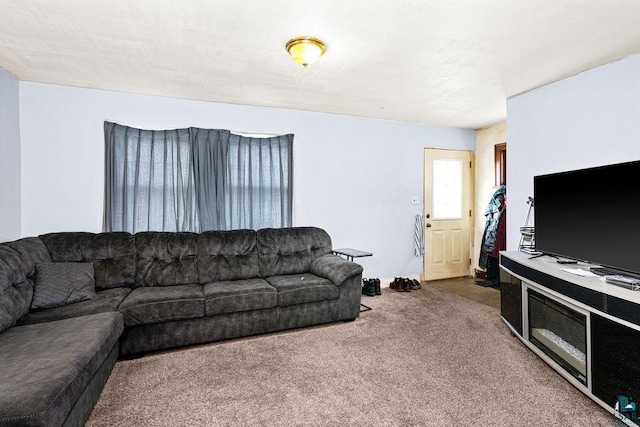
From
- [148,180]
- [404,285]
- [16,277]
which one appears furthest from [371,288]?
[16,277]

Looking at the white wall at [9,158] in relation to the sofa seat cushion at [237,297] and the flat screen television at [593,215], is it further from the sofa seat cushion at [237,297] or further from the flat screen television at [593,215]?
the flat screen television at [593,215]

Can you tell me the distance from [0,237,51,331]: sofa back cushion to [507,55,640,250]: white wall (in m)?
4.45

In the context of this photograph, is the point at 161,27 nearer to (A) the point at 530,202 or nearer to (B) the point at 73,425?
(B) the point at 73,425

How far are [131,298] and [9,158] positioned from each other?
1.81 m

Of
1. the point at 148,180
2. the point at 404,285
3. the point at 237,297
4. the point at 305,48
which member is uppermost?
the point at 305,48

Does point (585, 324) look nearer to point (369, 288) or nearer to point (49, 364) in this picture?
point (369, 288)

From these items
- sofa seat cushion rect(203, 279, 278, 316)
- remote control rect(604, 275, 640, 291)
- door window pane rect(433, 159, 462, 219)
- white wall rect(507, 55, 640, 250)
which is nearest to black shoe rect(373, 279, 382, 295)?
door window pane rect(433, 159, 462, 219)

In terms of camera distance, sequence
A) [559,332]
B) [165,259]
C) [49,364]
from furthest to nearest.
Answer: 1. [165,259]
2. [559,332]
3. [49,364]

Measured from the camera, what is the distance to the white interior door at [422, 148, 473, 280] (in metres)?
5.00

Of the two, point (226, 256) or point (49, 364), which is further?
point (226, 256)

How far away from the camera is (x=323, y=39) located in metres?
2.38

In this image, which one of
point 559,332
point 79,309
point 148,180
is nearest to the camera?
point 559,332

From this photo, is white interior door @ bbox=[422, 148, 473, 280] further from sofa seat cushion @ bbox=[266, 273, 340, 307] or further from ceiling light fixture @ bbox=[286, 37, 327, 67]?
ceiling light fixture @ bbox=[286, 37, 327, 67]

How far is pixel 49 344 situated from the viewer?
5.72ft
